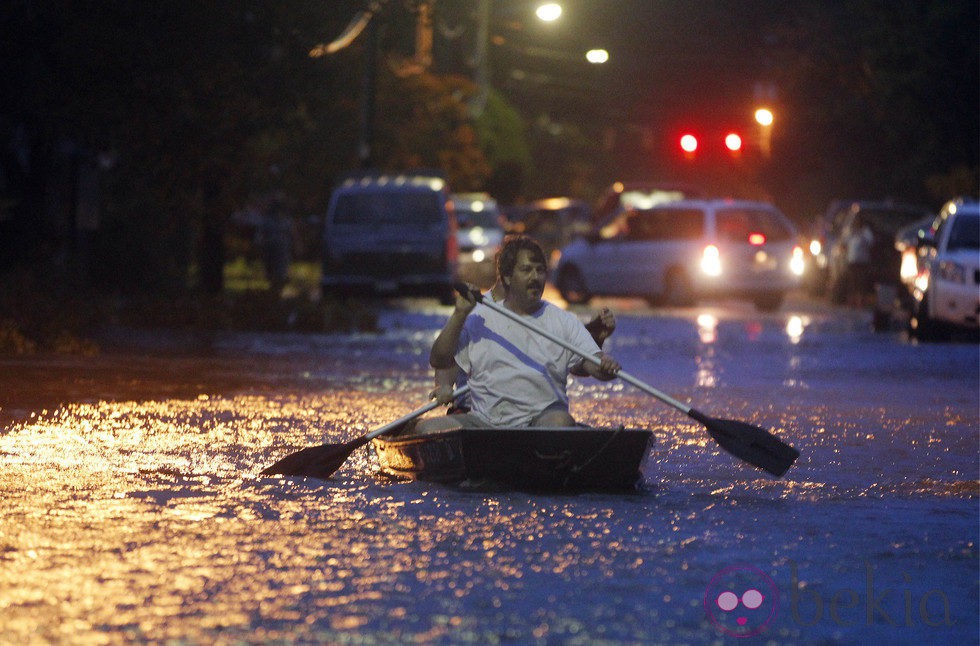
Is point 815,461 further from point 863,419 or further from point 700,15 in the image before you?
point 700,15

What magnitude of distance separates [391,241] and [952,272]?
11.1 meters

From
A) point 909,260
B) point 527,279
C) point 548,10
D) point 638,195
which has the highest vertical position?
point 548,10

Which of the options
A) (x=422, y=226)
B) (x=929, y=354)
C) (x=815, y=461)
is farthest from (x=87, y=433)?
(x=422, y=226)

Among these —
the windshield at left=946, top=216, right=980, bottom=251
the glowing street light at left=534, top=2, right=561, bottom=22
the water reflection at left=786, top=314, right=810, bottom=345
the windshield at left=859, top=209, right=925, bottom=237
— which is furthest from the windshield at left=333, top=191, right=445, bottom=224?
the glowing street light at left=534, top=2, right=561, bottom=22

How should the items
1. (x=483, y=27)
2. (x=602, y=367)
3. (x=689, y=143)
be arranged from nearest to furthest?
(x=602, y=367) < (x=689, y=143) < (x=483, y=27)

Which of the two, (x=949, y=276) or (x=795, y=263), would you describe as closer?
(x=949, y=276)

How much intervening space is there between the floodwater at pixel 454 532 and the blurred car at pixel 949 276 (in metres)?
7.25

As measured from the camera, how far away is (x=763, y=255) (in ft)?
108

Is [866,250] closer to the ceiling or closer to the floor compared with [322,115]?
closer to the floor

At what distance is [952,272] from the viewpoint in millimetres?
24922

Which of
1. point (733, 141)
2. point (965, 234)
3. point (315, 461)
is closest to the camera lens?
point (315, 461)

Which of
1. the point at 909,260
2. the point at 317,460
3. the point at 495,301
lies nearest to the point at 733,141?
the point at 909,260

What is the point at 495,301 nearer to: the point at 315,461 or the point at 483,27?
the point at 315,461

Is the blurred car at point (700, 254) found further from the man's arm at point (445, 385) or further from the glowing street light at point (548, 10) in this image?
the man's arm at point (445, 385)
